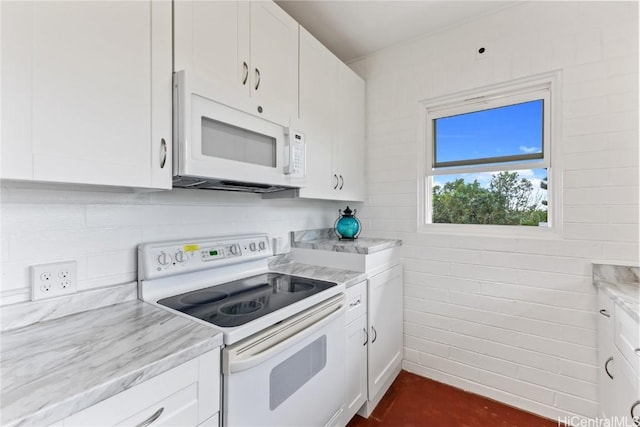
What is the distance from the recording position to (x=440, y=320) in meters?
2.15

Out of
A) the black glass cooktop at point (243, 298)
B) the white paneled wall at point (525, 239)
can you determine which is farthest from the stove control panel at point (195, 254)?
the white paneled wall at point (525, 239)

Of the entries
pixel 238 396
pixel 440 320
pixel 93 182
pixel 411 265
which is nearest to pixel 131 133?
pixel 93 182

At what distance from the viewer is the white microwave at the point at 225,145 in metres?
1.10

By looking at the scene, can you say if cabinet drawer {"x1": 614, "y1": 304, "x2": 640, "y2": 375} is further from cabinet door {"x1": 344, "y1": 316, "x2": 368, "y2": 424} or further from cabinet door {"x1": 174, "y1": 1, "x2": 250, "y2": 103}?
cabinet door {"x1": 174, "y1": 1, "x2": 250, "y2": 103}

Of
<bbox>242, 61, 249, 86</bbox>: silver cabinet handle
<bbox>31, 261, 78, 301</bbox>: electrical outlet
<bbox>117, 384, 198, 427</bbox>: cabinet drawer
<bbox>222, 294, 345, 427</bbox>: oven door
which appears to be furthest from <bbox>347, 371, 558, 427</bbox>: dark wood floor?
<bbox>242, 61, 249, 86</bbox>: silver cabinet handle

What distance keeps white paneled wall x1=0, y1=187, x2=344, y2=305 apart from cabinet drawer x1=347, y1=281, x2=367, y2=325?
0.79 metres

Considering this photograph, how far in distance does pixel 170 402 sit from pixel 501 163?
2278mm

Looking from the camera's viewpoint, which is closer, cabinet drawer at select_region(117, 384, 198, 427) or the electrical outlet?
cabinet drawer at select_region(117, 384, 198, 427)

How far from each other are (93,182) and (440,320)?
2.26 m

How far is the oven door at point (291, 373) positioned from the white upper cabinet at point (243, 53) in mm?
997

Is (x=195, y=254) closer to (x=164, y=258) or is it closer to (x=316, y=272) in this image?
(x=164, y=258)

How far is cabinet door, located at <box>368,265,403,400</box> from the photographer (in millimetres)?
1822

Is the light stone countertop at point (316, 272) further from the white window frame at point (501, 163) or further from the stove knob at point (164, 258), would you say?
the white window frame at point (501, 163)

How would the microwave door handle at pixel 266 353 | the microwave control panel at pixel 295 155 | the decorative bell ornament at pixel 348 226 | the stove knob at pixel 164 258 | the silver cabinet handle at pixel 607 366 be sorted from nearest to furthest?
the microwave door handle at pixel 266 353, the stove knob at pixel 164 258, the silver cabinet handle at pixel 607 366, the microwave control panel at pixel 295 155, the decorative bell ornament at pixel 348 226
